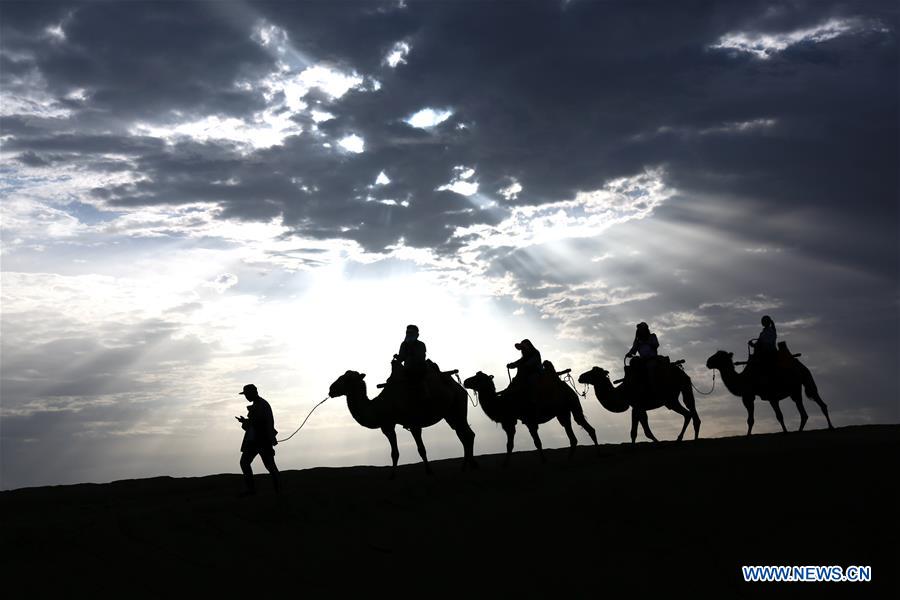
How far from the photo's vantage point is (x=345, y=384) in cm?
2123

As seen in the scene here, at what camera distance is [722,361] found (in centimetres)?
2511

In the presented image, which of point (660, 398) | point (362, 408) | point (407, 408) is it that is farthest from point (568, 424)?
point (362, 408)

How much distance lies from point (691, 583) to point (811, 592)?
4.79ft

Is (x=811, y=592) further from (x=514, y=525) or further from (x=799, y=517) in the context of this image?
(x=514, y=525)

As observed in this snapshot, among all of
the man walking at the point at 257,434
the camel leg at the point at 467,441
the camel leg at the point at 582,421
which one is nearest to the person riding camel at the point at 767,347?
the camel leg at the point at 582,421

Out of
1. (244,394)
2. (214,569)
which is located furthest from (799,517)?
(244,394)

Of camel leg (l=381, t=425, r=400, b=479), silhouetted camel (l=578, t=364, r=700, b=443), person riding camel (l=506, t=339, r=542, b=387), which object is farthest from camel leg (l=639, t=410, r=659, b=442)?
camel leg (l=381, t=425, r=400, b=479)

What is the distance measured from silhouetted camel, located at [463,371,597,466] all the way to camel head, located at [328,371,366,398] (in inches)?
112

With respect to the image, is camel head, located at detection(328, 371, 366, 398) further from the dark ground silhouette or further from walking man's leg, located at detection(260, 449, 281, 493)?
the dark ground silhouette

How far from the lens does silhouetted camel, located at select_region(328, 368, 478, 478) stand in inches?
799

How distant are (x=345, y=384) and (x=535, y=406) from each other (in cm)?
456

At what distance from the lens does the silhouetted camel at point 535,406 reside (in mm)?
21438

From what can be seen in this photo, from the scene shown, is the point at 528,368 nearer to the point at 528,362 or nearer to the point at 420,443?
the point at 528,362

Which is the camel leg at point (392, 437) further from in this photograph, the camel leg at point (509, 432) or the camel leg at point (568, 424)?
the camel leg at point (568, 424)
